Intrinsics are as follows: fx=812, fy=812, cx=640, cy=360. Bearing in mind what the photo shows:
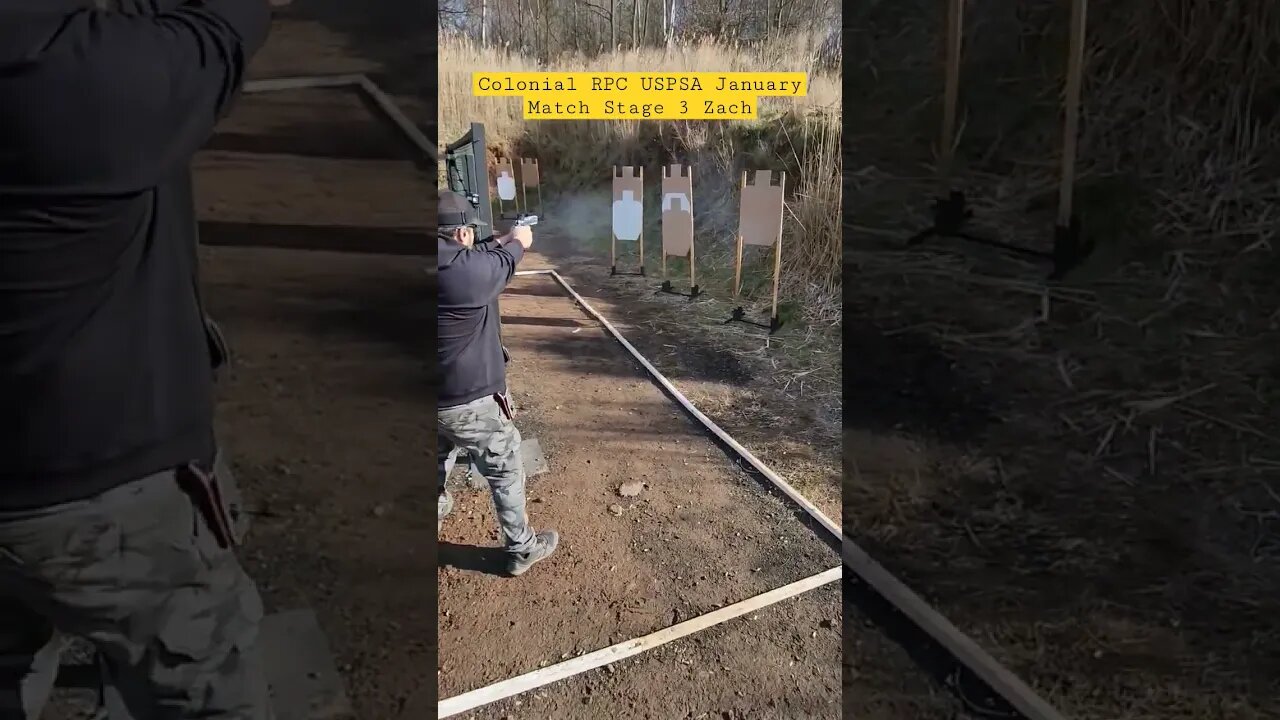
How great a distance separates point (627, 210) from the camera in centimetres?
153

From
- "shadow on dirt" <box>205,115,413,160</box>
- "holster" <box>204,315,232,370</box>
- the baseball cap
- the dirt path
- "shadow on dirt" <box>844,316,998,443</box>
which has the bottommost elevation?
the dirt path

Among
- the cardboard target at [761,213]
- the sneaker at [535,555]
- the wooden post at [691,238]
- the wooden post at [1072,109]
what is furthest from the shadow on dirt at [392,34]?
the wooden post at [1072,109]

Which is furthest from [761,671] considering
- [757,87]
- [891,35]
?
[891,35]

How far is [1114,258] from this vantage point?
4.63ft

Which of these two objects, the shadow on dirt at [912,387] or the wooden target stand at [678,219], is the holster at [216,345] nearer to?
the wooden target stand at [678,219]

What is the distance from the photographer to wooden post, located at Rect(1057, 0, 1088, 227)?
1342 mm

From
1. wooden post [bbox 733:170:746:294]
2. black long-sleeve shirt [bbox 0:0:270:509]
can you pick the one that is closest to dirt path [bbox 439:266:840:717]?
wooden post [bbox 733:170:746:294]

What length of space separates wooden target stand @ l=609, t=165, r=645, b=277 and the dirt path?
0.14m

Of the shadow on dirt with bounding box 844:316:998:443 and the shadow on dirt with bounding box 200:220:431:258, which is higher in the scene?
the shadow on dirt with bounding box 200:220:431:258

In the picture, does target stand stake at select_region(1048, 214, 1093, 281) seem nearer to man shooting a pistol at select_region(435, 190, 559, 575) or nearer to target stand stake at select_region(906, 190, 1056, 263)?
target stand stake at select_region(906, 190, 1056, 263)

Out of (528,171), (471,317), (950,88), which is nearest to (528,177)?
(528,171)

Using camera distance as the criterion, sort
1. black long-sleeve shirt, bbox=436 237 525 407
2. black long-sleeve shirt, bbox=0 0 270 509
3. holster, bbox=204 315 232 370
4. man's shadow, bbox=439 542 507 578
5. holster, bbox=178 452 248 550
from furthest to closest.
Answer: man's shadow, bbox=439 542 507 578, black long-sleeve shirt, bbox=436 237 525 407, holster, bbox=204 315 232 370, holster, bbox=178 452 248 550, black long-sleeve shirt, bbox=0 0 270 509

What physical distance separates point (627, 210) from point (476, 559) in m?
0.70

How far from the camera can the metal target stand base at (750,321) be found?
1557mm
